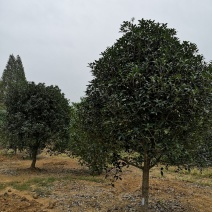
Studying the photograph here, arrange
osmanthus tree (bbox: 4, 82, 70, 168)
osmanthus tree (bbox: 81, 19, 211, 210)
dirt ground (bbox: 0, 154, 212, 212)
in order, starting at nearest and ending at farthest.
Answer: osmanthus tree (bbox: 81, 19, 211, 210) → dirt ground (bbox: 0, 154, 212, 212) → osmanthus tree (bbox: 4, 82, 70, 168)

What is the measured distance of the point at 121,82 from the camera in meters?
7.48

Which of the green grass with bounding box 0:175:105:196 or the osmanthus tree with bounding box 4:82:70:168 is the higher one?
the osmanthus tree with bounding box 4:82:70:168

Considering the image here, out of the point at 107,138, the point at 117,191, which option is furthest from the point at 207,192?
the point at 107,138

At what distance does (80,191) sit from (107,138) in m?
6.10

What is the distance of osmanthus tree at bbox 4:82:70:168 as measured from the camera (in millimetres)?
17184

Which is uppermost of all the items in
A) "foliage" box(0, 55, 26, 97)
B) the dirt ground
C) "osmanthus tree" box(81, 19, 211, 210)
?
"foliage" box(0, 55, 26, 97)

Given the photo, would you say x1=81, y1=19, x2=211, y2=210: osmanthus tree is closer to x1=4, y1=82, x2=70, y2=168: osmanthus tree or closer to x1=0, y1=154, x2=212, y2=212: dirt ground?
x1=0, y1=154, x2=212, y2=212: dirt ground

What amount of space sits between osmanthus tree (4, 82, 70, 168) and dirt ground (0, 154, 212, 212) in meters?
2.22

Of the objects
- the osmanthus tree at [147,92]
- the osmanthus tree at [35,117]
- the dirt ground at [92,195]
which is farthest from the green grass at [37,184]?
the osmanthus tree at [147,92]

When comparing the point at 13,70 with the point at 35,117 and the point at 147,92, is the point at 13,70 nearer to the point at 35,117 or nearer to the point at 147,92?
the point at 35,117

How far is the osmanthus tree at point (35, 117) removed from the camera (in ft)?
56.4

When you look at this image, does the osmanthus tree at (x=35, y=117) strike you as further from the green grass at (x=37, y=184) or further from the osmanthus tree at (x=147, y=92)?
the osmanthus tree at (x=147, y=92)

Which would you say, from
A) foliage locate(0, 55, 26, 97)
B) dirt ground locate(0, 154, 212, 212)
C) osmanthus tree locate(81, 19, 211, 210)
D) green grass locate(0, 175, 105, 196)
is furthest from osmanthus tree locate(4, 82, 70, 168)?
foliage locate(0, 55, 26, 97)

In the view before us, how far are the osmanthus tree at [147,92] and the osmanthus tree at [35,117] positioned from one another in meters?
9.32
